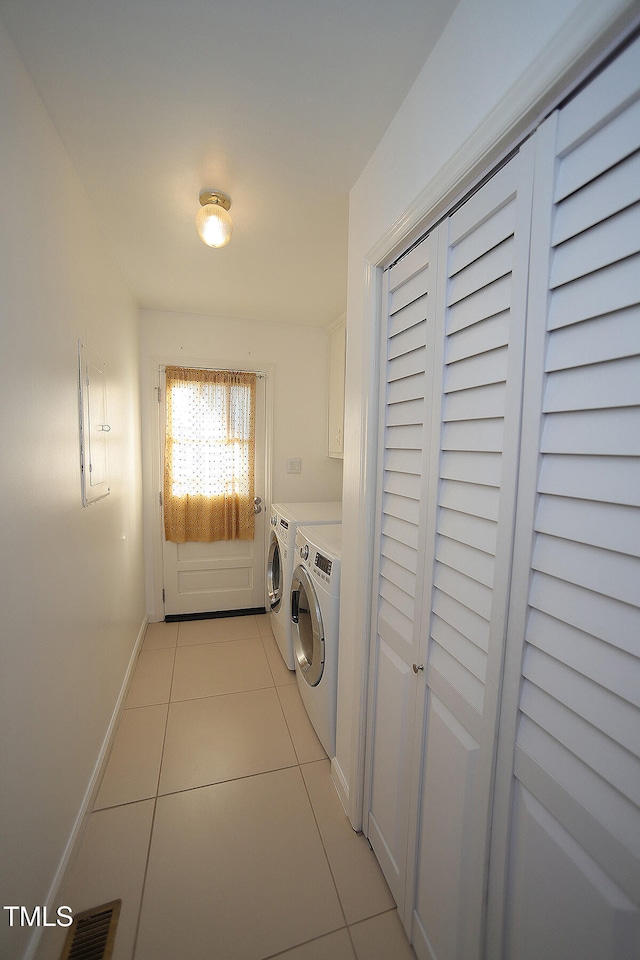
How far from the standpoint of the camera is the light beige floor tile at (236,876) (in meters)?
1.13

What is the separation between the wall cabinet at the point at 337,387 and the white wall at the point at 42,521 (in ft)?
5.48

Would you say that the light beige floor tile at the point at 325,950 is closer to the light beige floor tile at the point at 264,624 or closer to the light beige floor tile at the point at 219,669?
the light beige floor tile at the point at 219,669

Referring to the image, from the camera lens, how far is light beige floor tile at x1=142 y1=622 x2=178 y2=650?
111 inches

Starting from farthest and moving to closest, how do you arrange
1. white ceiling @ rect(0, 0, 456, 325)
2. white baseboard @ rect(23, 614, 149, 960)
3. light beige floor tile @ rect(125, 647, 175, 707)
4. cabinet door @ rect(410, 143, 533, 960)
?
light beige floor tile @ rect(125, 647, 175, 707)
white baseboard @ rect(23, 614, 149, 960)
white ceiling @ rect(0, 0, 456, 325)
cabinet door @ rect(410, 143, 533, 960)

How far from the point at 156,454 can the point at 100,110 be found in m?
2.21

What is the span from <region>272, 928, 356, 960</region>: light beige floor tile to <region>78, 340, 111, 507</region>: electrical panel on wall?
1595mm

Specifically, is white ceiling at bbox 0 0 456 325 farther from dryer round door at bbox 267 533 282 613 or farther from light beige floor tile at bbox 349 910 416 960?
light beige floor tile at bbox 349 910 416 960

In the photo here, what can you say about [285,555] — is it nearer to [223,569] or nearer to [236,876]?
[223,569]

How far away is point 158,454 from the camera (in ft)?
10.2

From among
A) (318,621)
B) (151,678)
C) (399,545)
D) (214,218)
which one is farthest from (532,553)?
(151,678)

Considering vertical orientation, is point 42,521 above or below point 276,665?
above

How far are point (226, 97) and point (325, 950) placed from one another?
2.49 metres

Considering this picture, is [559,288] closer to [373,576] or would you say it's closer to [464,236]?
[464,236]

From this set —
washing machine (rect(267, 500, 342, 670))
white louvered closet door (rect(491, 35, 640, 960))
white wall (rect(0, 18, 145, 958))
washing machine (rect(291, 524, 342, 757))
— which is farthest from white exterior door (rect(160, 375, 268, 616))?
white louvered closet door (rect(491, 35, 640, 960))
